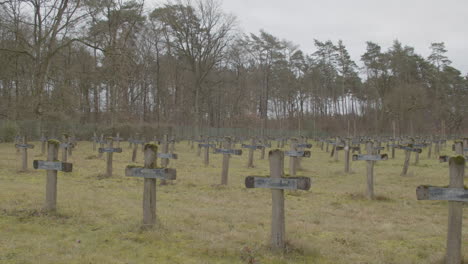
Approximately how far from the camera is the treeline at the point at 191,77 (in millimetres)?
28281

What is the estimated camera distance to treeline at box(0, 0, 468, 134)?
1113 inches

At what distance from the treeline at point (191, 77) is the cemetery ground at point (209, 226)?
54.3 feet

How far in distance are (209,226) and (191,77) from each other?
42.2 meters

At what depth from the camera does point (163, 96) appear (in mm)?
47156

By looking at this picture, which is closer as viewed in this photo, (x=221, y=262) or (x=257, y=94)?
(x=221, y=262)

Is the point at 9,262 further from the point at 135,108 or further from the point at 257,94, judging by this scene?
the point at 257,94

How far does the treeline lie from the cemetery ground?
54.3 feet

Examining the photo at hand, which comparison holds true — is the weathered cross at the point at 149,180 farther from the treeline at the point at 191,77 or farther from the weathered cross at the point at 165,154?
the treeline at the point at 191,77

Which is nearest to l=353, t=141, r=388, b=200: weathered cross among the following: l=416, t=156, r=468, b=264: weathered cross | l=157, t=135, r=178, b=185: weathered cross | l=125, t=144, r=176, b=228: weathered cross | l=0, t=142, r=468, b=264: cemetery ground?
l=0, t=142, r=468, b=264: cemetery ground

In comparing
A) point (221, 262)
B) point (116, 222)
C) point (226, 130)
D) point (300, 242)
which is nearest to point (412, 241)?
point (300, 242)

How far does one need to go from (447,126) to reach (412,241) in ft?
182

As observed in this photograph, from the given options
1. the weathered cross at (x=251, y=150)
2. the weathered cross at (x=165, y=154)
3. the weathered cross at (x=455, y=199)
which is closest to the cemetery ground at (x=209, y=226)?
the weathered cross at (x=455, y=199)

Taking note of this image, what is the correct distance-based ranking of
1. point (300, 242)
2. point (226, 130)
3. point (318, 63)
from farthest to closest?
point (318, 63)
point (226, 130)
point (300, 242)

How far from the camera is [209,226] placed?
6617mm
